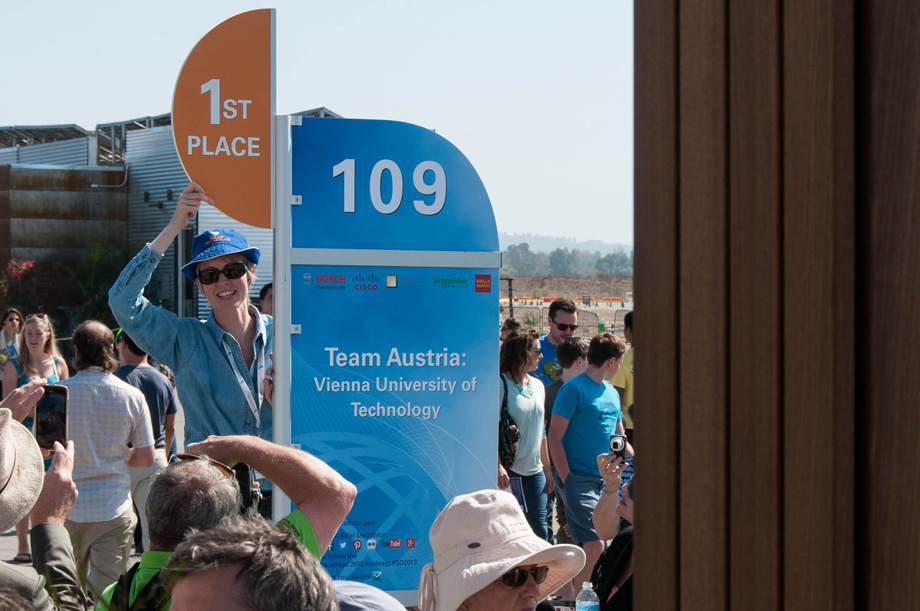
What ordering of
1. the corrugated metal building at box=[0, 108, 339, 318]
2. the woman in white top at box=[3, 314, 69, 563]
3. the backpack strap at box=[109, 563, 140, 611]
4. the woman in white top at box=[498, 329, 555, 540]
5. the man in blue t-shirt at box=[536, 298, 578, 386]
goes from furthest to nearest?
the corrugated metal building at box=[0, 108, 339, 318] → the man in blue t-shirt at box=[536, 298, 578, 386] → the woman in white top at box=[3, 314, 69, 563] → the woman in white top at box=[498, 329, 555, 540] → the backpack strap at box=[109, 563, 140, 611]

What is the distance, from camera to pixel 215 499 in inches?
81.4

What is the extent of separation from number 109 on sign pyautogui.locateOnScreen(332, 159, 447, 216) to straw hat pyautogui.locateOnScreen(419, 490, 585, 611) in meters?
1.36

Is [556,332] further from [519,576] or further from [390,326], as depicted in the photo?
[519,576]

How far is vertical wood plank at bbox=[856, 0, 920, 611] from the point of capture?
2.62 feet

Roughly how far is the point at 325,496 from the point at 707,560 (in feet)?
5.56

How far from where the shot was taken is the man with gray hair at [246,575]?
127 cm

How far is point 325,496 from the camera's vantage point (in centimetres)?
243

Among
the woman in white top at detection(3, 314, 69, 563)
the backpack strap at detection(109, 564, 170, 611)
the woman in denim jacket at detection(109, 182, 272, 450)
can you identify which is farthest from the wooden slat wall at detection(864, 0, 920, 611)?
the woman in white top at detection(3, 314, 69, 563)

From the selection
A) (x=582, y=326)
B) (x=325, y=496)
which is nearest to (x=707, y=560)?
(x=325, y=496)

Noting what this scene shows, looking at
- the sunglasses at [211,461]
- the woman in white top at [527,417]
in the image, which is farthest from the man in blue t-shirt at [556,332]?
the sunglasses at [211,461]

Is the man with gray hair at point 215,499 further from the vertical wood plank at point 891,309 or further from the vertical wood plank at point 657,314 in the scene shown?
the vertical wood plank at point 891,309

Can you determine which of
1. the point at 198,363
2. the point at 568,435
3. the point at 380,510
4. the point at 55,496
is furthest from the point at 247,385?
the point at 568,435

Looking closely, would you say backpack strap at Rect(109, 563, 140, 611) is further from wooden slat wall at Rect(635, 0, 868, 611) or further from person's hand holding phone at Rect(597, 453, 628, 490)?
person's hand holding phone at Rect(597, 453, 628, 490)

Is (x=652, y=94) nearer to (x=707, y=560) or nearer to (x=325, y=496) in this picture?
(x=707, y=560)
